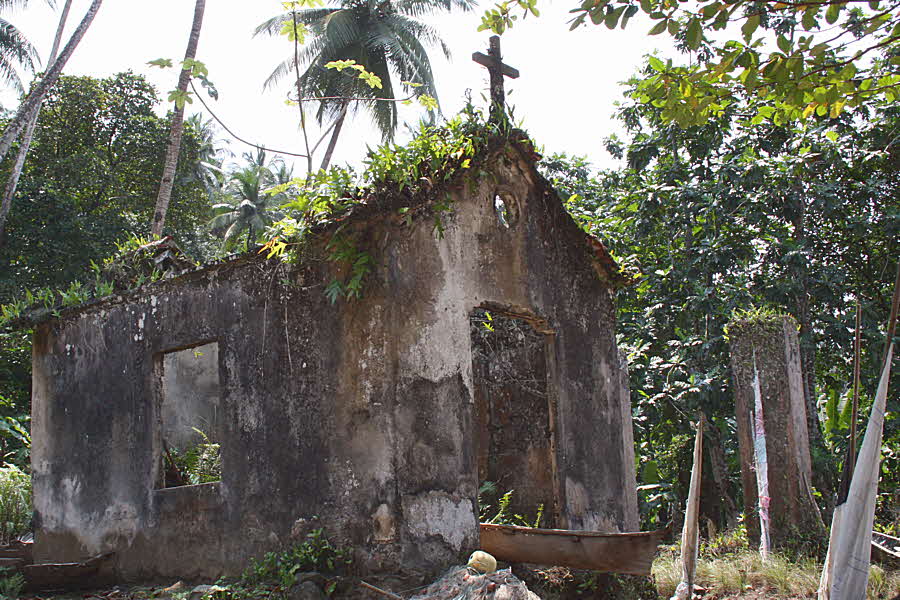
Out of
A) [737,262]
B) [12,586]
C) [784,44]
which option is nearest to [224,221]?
[737,262]

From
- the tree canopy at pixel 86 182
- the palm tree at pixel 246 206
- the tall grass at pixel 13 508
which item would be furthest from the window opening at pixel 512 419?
the palm tree at pixel 246 206

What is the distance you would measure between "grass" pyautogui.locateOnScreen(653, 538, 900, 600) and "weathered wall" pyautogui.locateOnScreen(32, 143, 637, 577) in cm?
67

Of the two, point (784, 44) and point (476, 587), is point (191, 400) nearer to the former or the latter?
point (476, 587)

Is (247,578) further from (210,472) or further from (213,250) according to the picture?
(213,250)

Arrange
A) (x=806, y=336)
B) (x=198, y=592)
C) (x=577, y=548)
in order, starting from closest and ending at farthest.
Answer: (x=577, y=548) < (x=198, y=592) < (x=806, y=336)

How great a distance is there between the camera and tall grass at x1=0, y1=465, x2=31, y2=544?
966cm

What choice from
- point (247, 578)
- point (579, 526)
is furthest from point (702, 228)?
point (247, 578)

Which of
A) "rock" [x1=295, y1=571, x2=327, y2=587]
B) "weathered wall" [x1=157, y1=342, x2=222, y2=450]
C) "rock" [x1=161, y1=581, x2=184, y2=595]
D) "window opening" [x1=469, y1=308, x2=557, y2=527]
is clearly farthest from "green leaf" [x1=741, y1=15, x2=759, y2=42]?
"weathered wall" [x1=157, y1=342, x2=222, y2=450]

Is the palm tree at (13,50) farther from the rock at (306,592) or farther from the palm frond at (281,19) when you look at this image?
the rock at (306,592)

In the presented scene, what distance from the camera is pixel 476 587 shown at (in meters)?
5.00

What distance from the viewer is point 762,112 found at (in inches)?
195

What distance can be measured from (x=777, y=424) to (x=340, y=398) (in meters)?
5.01

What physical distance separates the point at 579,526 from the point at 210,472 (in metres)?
4.30

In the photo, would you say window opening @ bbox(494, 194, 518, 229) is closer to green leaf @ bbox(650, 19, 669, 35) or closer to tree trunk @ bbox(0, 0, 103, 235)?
green leaf @ bbox(650, 19, 669, 35)
